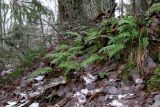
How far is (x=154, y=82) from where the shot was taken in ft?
11.3

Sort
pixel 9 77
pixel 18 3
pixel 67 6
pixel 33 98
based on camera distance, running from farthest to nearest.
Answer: pixel 67 6 → pixel 18 3 → pixel 9 77 → pixel 33 98

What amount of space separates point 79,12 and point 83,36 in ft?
6.04

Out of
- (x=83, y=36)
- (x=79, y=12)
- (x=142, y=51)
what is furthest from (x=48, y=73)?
(x=79, y=12)

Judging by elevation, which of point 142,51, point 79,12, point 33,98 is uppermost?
point 79,12

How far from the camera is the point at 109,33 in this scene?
456 centimetres

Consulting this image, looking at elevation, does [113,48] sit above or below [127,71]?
above

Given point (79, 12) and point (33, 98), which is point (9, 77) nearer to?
point (33, 98)

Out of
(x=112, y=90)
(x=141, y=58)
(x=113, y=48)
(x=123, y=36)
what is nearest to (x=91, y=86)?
(x=112, y=90)

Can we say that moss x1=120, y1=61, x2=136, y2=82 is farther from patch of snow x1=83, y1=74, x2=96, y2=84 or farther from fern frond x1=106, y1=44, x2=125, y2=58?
patch of snow x1=83, y1=74, x2=96, y2=84

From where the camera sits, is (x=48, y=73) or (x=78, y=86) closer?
(x=78, y=86)

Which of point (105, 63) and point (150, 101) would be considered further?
point (105, 63)

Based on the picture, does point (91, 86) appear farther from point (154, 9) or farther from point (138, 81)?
point (154, 9)

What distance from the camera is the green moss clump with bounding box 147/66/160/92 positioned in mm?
3389

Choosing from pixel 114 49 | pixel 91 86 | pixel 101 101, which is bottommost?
pixel 101 101
